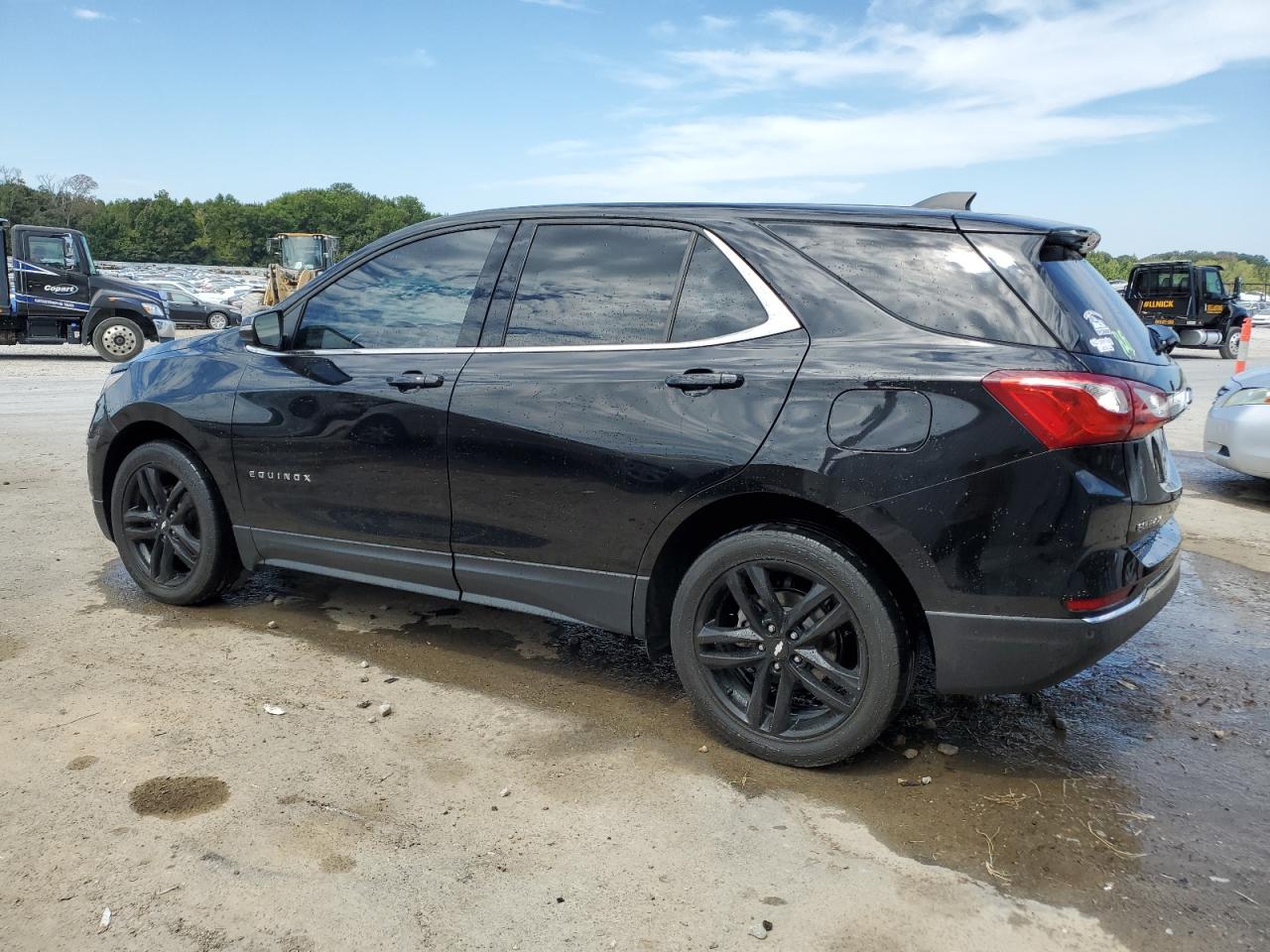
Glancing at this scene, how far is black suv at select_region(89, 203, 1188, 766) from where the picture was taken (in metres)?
2.95

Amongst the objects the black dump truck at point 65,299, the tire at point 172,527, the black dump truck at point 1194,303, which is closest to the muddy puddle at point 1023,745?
the tire at point 172,527

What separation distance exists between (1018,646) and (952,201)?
1577mm

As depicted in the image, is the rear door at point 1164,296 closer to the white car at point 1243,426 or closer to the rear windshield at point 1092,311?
the white car at point 1243,426

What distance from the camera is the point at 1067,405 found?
2869mm

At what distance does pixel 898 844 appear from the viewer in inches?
113

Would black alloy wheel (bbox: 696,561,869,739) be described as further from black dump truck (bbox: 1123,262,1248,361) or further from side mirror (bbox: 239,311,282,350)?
black dump truck (bbox: 1123,262,1248,361)

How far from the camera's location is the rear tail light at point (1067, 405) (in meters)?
2.87

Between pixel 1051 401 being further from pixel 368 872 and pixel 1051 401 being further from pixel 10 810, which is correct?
pixel 10 810

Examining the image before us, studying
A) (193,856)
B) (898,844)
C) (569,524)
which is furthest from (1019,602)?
(193,856)

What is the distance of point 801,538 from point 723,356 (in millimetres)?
642

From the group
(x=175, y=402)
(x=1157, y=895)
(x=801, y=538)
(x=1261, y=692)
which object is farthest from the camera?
→ (x=175, y=402)

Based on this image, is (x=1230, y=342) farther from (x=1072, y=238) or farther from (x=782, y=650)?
(x=782, y=650)

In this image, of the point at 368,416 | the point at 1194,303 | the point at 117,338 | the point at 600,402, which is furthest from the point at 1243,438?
the point at 1194,303

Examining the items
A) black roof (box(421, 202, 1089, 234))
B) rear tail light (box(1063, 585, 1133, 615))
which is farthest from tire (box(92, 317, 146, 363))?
rear tail light (box(1063, 585, 1133, 615))
